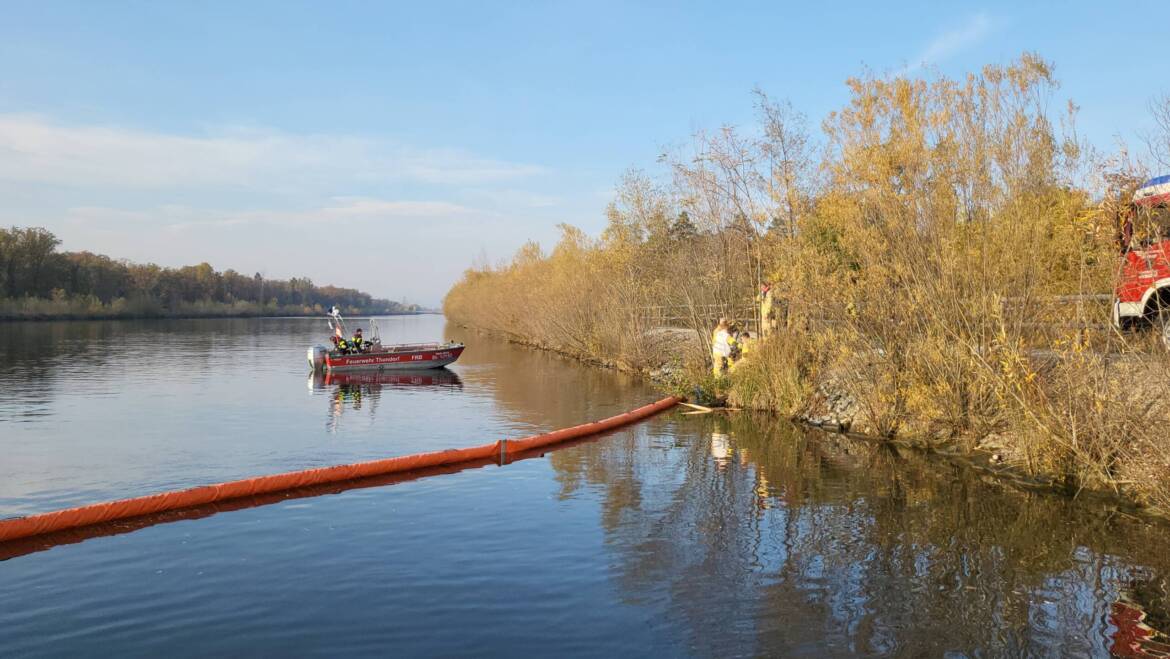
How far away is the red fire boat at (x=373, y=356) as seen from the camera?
35031 mm

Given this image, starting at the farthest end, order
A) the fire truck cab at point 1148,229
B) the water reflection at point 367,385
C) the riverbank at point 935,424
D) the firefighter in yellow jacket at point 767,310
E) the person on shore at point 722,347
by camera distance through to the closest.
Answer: the water reflection at point 367,385, the person on shore at point 722,347, the firefighter in yellow jacket at point 767,310, the riverbank at point 935,424, the fire truck cab at point 1148,229

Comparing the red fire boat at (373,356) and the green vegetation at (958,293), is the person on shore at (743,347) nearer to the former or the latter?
the green vegetation at (958,293)

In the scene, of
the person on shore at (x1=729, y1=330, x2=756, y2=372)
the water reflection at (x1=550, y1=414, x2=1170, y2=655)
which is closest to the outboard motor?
the person on shore at (x1=729, y1=330, x2=756, y2=372)

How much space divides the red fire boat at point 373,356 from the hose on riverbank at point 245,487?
66.3 ft

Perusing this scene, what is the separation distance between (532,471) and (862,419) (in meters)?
7.94

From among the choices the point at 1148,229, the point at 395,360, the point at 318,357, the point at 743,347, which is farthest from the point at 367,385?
the point at 1148,229

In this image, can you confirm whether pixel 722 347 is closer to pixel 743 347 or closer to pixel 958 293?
pixel 743 347

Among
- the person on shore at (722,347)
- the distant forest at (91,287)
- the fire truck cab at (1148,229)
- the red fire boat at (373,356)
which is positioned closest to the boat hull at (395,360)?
the red fire boat at (373,356)

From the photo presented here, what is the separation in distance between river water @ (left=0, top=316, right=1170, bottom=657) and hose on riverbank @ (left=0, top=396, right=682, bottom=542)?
0.28 metres

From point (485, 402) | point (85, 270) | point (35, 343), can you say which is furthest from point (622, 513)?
point (85, 270)

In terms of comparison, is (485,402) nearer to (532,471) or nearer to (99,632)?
(532,471)

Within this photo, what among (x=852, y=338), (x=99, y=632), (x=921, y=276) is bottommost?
(x=99, y=632)

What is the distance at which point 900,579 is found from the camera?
27.5 feet

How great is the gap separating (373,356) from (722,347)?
1956 cm
